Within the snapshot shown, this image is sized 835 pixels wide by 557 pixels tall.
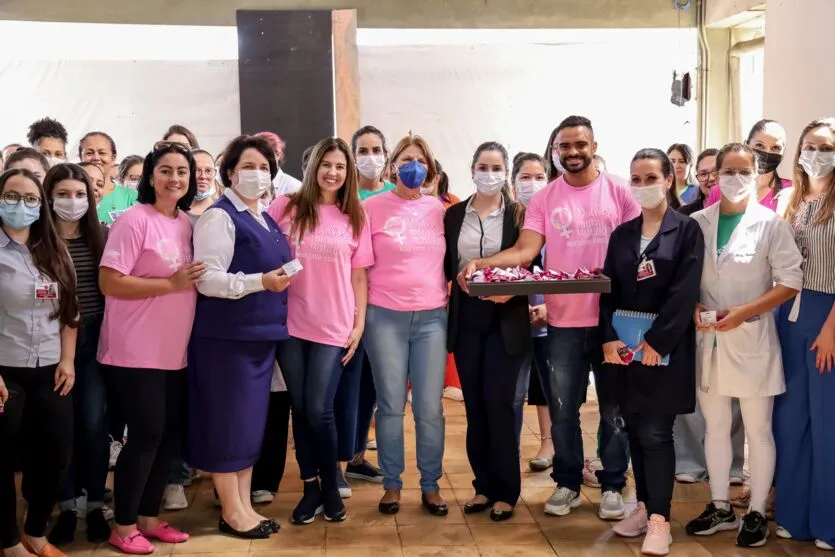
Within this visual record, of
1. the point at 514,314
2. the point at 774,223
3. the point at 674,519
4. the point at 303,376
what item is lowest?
the point at 674,519

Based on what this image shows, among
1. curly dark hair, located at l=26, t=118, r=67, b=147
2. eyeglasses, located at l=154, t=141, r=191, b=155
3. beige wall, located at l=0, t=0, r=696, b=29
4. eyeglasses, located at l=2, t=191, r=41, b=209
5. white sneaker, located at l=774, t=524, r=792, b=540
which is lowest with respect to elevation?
white sneaker, located at l=774, t=524, r=792, b=540

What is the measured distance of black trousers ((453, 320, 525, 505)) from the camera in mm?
3363

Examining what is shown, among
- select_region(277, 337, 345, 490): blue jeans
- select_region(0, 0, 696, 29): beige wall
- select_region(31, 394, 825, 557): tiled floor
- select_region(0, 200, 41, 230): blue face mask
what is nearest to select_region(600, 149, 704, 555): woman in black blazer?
select_region(31, 394, 825, 557): tiled floor

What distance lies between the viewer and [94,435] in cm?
329

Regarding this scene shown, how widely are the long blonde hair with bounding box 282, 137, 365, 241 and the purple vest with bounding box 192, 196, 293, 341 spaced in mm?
186

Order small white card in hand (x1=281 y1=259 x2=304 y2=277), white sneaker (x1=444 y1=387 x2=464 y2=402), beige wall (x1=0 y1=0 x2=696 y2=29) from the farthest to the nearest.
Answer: beige wall (x1=0 y1=0 x2=696 y2=29), white sneaker (x1=444 y1=387 x2=464 y2=402), small white card in hand (x1=281 y1=259 x2=304 y2=277)

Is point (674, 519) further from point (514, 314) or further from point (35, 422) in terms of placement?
point (35, 422)

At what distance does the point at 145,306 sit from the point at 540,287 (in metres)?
1.47

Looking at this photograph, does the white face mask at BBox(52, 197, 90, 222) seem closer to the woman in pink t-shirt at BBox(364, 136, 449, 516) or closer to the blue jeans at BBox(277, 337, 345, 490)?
the blue jeans at BBox(277, 337, 345, 490)

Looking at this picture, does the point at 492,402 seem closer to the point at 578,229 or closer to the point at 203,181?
the point at 578,229

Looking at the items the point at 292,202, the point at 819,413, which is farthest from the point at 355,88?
the point at 819,413

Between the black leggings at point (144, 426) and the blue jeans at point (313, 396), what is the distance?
0.43m

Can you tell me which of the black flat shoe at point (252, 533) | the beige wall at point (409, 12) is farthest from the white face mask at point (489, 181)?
the beige wall at point (409, 12)

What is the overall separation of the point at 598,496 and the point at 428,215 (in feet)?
4.98
